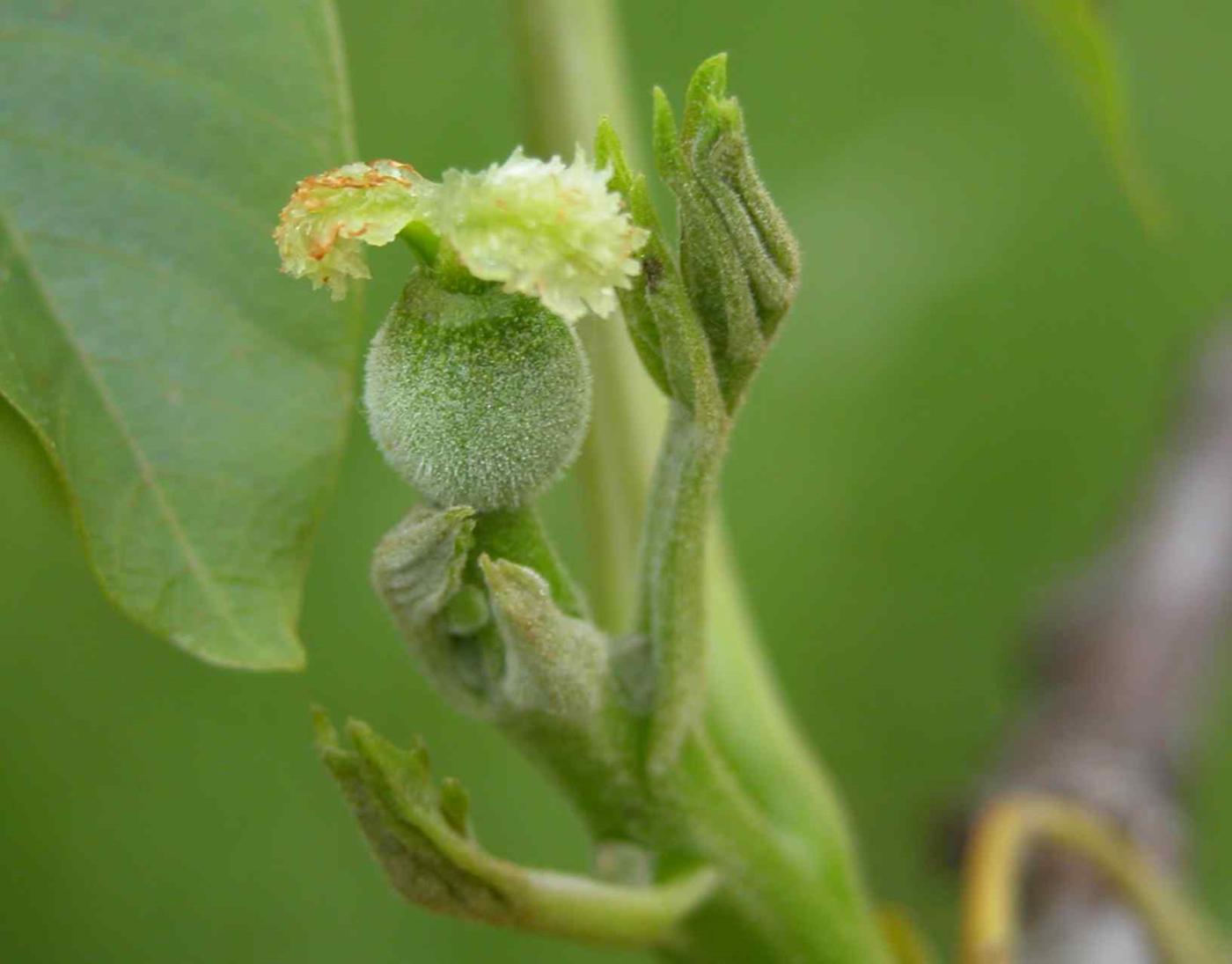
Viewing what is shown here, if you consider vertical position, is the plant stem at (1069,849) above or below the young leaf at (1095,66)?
below

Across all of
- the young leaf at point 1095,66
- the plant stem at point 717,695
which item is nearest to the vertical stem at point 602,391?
the plant stem at point 717,695

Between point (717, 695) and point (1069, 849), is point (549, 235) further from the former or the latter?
point (1069, 849)

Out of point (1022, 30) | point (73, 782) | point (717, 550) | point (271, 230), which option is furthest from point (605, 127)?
point (1022, 30)

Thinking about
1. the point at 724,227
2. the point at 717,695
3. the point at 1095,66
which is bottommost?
the point at 717,695

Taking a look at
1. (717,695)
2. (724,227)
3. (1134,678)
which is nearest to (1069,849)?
(1134,678)

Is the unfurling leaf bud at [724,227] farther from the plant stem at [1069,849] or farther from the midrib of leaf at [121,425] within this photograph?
the plant stem at [1069,849]

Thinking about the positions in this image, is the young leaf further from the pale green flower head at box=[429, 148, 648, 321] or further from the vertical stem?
the pale green flower head at box=[429, 148, 648, 321]

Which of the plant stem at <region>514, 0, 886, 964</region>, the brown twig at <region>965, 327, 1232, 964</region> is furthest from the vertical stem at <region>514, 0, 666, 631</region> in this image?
the brown twig at <region>965, 327, 1232, 964</region>

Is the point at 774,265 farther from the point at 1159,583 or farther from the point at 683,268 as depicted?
the point at 1159,583
